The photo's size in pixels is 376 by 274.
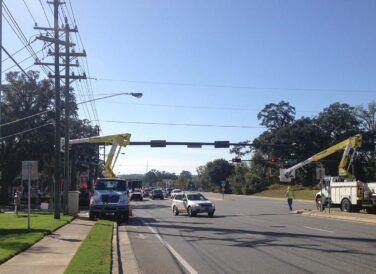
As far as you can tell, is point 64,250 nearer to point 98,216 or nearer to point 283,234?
point 283,234

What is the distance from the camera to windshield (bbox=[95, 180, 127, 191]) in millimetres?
31188

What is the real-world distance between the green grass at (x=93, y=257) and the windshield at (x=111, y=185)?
12.8m

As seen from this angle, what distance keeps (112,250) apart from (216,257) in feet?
9.56

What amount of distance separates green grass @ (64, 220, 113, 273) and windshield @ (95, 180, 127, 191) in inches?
503

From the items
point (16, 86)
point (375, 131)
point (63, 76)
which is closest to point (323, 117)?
point (375, 131)

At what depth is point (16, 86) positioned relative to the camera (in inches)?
2301

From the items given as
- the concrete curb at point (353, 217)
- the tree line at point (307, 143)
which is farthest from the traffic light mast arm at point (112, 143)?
the tree line at point (307, 143)

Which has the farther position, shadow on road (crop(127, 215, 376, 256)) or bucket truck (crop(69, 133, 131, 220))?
bucket truck (crop(69, 133, 131, 220))

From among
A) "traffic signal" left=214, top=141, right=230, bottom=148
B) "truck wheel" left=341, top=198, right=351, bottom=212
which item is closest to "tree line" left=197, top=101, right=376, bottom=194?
"traffic signal" left=214, top=141, right=230, bottom=148

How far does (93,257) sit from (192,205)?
22218 millimetres

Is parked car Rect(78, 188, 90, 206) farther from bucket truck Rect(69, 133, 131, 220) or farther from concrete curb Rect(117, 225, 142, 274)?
concrete curb Rect(117, 225, 142, 274)

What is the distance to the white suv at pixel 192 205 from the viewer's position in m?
34.7

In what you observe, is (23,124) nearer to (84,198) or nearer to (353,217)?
(84,198)

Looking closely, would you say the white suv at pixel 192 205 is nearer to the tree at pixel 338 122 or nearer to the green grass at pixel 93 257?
the green grass at pixel 93 257
